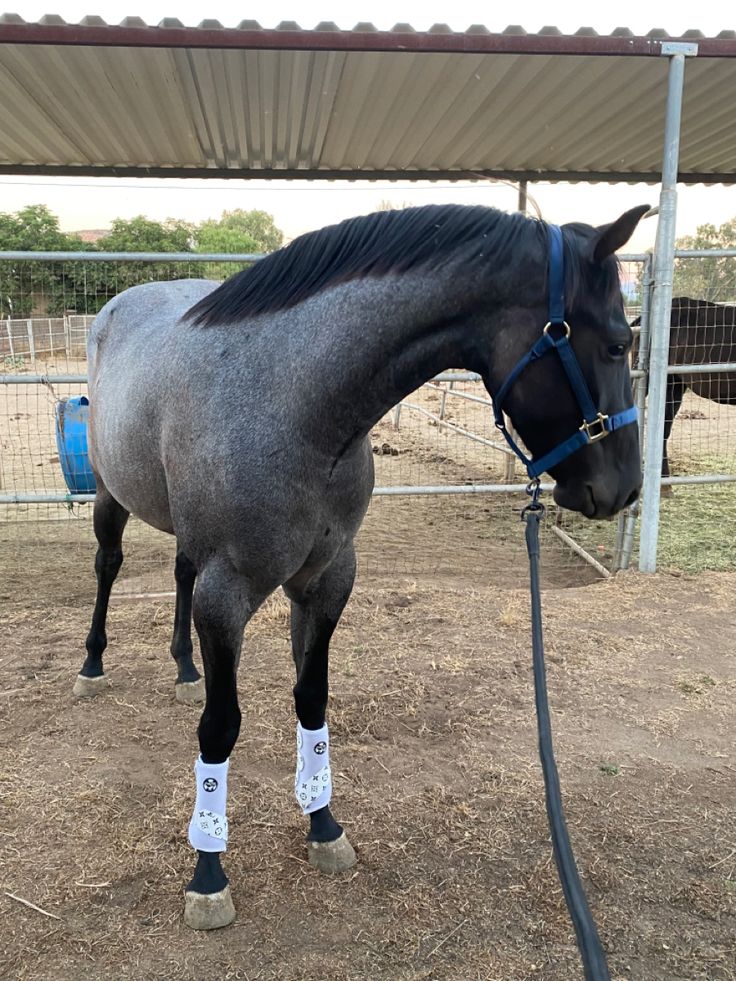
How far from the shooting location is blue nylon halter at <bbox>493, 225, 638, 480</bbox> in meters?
1.47

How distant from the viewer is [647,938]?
194 centimetres

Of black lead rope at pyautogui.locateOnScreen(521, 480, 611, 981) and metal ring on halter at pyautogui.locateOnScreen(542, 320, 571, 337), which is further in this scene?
metal ring on halter at pyautogui.locateOnScreen(542, 320, 571, 337)

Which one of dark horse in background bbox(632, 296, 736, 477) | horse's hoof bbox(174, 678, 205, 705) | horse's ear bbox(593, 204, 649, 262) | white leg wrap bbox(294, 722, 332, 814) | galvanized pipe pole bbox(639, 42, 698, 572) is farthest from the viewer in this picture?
dark horse in background bbox(632, 296, 736, 477)

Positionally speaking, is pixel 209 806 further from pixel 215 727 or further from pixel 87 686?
pixel 87 686

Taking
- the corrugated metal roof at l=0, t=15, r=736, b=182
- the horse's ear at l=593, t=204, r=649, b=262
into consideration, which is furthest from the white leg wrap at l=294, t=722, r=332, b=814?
the corrugated metal roof at l=0, t=15, r=736, b=182

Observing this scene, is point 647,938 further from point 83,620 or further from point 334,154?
point 334,154

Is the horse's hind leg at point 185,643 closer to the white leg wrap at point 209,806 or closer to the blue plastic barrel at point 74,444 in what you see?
the white leg wrap at point 209,806

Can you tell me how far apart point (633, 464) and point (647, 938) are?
55.3 inches

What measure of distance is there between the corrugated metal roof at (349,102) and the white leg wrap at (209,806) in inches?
146

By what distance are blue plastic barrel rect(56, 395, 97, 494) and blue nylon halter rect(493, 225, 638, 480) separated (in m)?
4.20

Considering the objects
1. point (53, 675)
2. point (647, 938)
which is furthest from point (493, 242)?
point (53, 675)

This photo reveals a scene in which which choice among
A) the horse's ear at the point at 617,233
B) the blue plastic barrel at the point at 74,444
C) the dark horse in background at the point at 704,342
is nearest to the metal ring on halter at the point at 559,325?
the horse's ear at the point at 617,233

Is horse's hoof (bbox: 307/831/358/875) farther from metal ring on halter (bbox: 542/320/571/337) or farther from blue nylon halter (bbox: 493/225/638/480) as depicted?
metal ring on halter (bbox: 542/320/571/337)

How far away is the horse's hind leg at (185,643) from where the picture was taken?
128 inches
